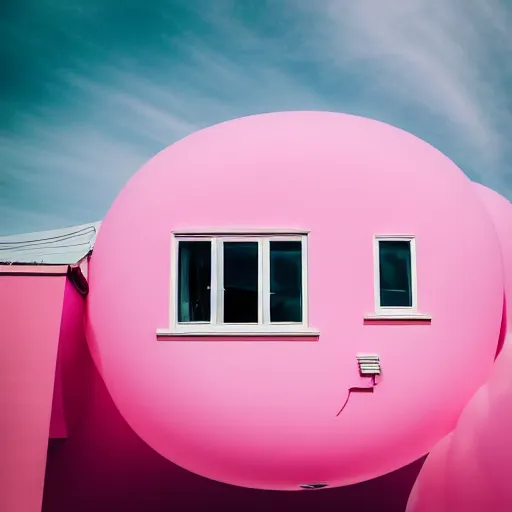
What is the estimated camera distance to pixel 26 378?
3.80 meters

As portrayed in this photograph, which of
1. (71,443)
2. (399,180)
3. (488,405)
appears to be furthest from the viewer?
(71,443)

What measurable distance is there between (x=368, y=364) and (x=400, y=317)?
40cm

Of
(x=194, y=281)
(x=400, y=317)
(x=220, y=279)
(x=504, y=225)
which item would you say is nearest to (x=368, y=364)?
(x=400, y=317)

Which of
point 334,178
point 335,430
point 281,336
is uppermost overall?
point 334,178

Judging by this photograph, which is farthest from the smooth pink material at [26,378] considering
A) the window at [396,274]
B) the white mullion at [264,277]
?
the window at [396,274]

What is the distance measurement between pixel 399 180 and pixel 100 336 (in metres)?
2.50

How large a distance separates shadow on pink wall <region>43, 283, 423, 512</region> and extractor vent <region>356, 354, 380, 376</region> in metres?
1.69

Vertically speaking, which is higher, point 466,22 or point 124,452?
point 466,22

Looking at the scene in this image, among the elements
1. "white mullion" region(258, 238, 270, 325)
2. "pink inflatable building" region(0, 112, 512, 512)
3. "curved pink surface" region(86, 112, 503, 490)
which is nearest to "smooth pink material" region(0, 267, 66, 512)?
"pink inflatable building" region(0, 112, 512, 512)

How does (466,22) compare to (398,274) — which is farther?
(466,22)

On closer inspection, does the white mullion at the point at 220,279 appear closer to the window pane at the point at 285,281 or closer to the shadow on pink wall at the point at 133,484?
the window pane at the point at 285,281

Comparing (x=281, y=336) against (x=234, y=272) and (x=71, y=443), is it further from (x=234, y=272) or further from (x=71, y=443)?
(x=71, y=443)

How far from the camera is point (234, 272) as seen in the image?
381 cm

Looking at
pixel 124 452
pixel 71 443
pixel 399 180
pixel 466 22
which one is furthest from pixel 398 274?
pixel 71 443
